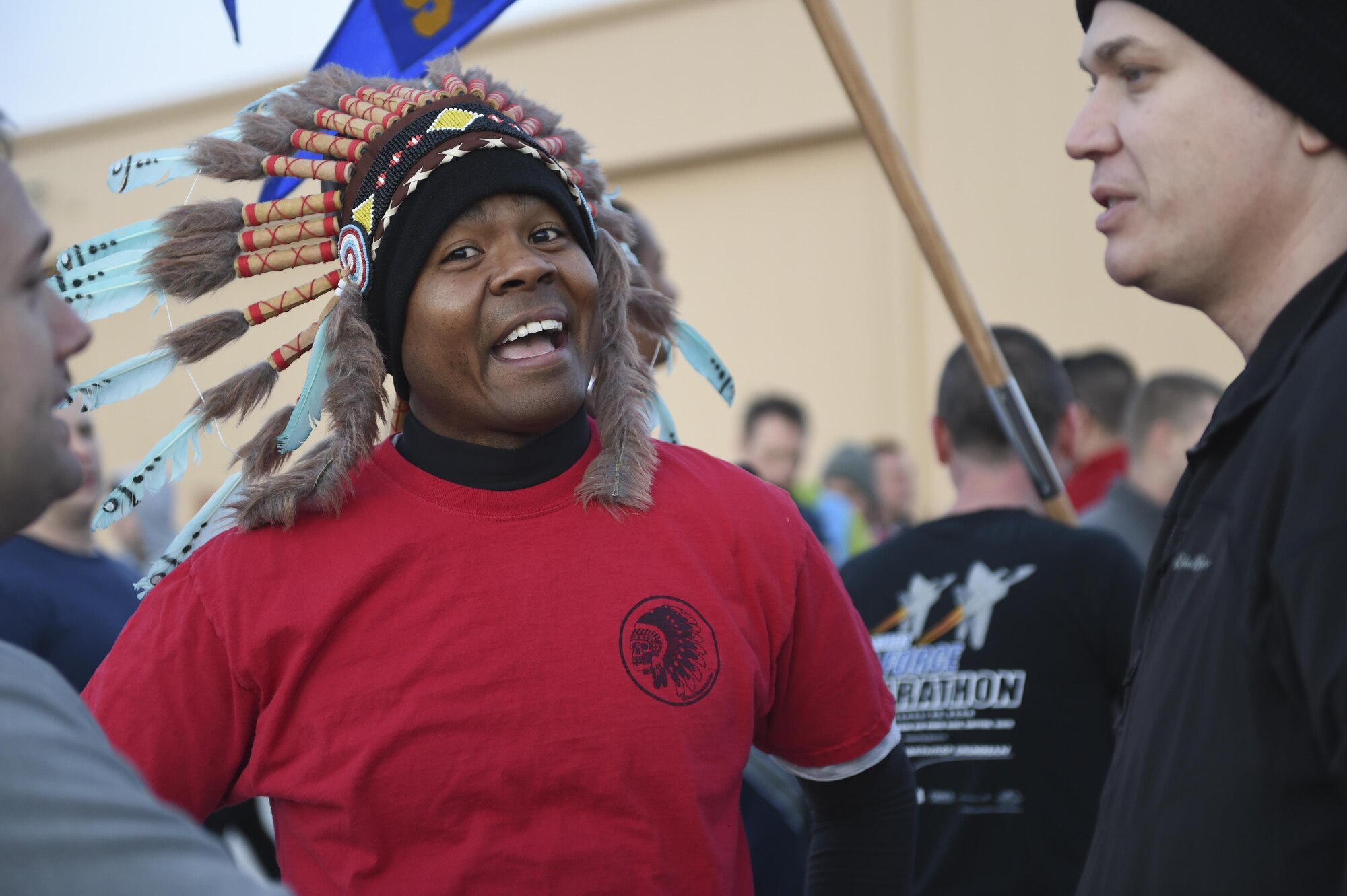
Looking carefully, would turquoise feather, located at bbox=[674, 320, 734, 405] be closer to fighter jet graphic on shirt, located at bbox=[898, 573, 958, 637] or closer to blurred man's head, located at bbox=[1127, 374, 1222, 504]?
fighter jet graphic on shirt, located at bbox=[898, 573, 958, 637]

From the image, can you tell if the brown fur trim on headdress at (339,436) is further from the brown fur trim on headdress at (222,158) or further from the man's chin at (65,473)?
the man's chin at (65,473)

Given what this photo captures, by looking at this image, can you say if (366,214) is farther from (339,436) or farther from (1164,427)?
(1164,427)

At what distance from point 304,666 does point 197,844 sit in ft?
2.63

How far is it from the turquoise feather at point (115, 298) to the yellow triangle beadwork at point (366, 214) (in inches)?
13.4

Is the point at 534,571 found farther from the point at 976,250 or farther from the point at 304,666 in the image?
the point at 976,250

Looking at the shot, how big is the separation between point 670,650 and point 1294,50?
109 cm

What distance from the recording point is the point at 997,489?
333cm

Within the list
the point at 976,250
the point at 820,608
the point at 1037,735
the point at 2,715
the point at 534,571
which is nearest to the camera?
the point at 2,715

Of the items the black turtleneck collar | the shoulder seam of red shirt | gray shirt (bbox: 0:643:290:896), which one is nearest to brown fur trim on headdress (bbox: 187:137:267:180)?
the black turtleneck collar

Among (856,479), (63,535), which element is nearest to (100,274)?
(63,535)

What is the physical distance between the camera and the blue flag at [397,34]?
2.67 meters

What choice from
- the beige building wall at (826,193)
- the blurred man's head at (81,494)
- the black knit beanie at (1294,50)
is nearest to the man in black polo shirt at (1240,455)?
the black knit beanie at (1294,50)

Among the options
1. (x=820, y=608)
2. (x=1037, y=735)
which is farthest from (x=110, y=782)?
(x=1037, y=735)

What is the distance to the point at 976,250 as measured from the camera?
32.0 feet
